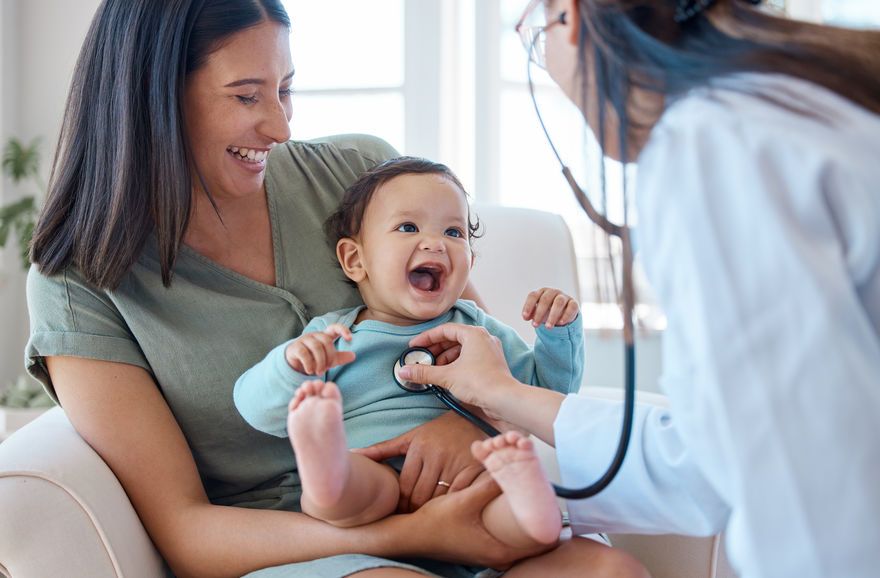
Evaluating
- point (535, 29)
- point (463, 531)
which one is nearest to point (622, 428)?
point (463, 531)

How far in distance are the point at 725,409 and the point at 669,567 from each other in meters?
0.81

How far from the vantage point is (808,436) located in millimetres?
739

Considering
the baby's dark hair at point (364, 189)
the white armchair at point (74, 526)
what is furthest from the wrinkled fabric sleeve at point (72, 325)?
the baby's dark hair at point (364, 189)

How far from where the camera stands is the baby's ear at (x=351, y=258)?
4.96 ft

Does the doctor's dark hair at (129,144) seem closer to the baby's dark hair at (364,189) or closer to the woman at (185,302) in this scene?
the woman at (185,302)

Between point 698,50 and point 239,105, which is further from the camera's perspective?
point 239,105

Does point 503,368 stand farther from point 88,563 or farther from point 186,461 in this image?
point 88,563

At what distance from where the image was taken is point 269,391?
128cm

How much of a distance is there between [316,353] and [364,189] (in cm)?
41

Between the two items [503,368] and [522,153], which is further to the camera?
[522,153]

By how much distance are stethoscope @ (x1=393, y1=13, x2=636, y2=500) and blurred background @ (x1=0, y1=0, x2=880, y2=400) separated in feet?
6.62

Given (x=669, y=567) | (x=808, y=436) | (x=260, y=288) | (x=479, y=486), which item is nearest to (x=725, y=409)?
(x=808, y=436)

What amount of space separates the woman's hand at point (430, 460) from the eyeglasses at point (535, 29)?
530 mm

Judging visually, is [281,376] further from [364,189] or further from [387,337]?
[364,189]
